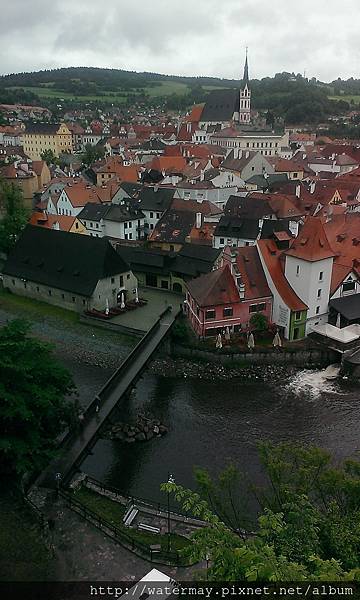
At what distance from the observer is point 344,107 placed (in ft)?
566

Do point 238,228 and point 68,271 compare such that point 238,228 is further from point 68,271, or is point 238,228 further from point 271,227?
point 68,271

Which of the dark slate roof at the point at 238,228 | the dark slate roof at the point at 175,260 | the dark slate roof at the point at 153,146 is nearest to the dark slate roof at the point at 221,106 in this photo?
the dark slate roof at the point at 153,146

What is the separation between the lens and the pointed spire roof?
39.7 m

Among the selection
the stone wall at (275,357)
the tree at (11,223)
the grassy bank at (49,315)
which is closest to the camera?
the stone wall at (275,357)

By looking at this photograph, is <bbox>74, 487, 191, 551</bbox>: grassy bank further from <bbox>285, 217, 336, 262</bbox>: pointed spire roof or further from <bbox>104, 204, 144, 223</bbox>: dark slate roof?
<bbox>104, 204, 144, 223</bbox>: dark slate roof

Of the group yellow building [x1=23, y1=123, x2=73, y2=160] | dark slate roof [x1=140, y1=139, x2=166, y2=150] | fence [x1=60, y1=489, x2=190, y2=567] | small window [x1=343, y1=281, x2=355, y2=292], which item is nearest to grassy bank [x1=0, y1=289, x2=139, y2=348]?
small window [x1=343, y1=281, x2=355, y2=292]

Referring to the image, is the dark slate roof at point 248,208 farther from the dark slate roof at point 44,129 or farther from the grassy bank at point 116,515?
the dark slate roof at point 44,129

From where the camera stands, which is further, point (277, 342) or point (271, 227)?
point (271, 227)

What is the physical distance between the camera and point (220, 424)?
3216 cm

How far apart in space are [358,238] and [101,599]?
37142mm

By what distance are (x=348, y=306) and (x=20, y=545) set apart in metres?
29.8

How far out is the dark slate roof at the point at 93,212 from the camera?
204ft

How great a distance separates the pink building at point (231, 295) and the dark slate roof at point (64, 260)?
26.3ft

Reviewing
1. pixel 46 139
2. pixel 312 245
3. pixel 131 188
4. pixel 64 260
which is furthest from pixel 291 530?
pixel 46 139
